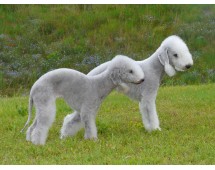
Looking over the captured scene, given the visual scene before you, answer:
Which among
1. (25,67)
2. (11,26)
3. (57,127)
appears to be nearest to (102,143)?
(57,127)

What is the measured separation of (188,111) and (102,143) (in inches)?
137

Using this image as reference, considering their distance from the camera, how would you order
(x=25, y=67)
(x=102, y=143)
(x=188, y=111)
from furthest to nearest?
1. (x=25, y=67)
2. (x=188, y=111)
3. (x=102, y=143)

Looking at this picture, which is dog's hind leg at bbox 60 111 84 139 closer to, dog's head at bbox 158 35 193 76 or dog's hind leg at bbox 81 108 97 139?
dog's hind leg at bbox 81 108 97 139

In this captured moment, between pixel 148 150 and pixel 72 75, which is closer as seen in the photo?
pixel 148 150

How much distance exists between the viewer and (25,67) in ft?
64.9

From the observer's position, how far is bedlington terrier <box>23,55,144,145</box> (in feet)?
26.7

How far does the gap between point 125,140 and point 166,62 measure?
1431mm

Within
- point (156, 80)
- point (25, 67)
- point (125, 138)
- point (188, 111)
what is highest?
point (156, 80)

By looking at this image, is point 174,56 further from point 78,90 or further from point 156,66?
point 78,90

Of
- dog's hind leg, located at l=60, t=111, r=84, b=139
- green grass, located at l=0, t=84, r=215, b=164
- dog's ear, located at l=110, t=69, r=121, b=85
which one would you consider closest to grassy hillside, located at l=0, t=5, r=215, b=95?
green grass, located at l=0, t=84, r=215, b=164

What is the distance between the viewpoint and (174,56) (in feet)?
28.9

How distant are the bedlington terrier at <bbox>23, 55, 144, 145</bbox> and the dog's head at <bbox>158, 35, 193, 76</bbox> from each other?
0.69m

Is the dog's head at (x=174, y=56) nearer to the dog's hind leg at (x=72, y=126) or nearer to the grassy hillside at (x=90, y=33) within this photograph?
the dog's hind leg at (x=72, y=126)

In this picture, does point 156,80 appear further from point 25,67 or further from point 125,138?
point 25,67
